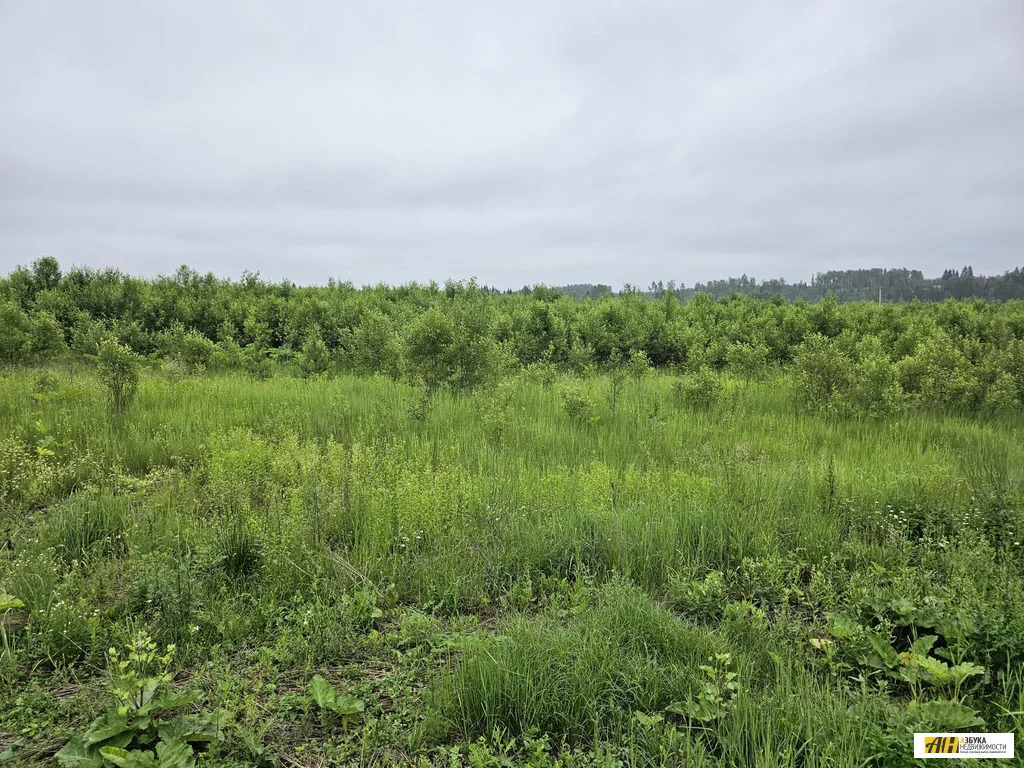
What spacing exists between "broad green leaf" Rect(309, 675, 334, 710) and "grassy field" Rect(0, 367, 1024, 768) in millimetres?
18

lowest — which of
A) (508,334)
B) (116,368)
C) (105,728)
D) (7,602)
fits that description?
(105,728)

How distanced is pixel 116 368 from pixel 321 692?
782 centimetres

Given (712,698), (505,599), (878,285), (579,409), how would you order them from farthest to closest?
1. (878,285)
2. (579,409)
3. (505,599)
4. (712,698)

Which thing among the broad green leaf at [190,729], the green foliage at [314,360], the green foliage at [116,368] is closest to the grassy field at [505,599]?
the broad green leaf at [190,729]

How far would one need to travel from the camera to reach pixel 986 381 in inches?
384

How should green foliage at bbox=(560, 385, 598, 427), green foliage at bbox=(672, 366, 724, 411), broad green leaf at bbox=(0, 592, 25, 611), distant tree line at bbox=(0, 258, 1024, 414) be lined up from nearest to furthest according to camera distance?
broad green leaf at bbox=(0, 592, 25, 611) → green foliage at bbox=(560, 385, 598, 427) → distant tree line at bbox=(0, 258, 1024, 414) → green foliage at bbox=(672, 366, 724, 411)

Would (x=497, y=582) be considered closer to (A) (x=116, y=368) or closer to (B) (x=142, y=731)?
(B) (x=142, y=731)

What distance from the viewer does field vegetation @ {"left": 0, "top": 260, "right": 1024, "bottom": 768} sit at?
2604mm

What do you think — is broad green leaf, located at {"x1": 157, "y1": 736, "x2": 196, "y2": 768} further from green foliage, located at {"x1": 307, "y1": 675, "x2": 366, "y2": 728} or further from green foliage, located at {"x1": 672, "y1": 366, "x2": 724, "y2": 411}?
green foliage, located at {"x1": 672, "y1": 366, "x2": 724, "y2": 411}

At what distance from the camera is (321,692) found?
2840mm

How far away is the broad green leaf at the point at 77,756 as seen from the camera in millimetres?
2316

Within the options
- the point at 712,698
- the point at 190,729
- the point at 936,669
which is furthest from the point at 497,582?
the point at 936,669

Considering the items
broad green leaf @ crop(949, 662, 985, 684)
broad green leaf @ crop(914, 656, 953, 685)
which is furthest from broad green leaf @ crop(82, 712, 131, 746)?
broad green leaf @ crop(949, 662, 985, 684)

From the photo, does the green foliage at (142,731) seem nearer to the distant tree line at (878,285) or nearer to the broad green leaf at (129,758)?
the broad green leaf at (129,758)
